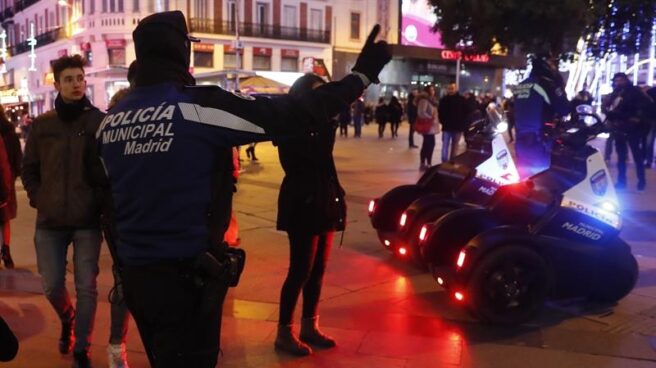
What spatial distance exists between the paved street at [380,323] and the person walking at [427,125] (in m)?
6.73

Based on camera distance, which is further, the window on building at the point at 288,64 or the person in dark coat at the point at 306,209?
the window on building at the point at 288,64

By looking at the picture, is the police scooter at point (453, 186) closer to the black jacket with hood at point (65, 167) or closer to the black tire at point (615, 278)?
the black tire at point (615, 278)

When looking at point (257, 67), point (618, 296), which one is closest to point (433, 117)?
point (618, 296)

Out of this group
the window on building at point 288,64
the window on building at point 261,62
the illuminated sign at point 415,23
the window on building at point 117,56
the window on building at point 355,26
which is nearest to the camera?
the window on building at point 117,56

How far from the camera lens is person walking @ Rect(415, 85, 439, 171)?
556 inches

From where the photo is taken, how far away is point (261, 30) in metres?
41.8

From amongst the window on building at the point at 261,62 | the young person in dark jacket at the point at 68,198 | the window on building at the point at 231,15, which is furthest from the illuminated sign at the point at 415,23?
the young person in dark jacket at the point at 68,198

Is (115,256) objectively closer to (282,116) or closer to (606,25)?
(282,116)

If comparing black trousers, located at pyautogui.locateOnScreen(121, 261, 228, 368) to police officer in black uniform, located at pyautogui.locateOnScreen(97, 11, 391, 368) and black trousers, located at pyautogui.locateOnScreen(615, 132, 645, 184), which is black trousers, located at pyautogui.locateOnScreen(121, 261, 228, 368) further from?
black trousers, located at pyautogui.locateOnScreen(615, 132, 645, 184)

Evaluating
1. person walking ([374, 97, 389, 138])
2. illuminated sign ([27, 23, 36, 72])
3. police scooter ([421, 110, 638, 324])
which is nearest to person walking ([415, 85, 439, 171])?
police scooter ([421, 110, 638, 324])

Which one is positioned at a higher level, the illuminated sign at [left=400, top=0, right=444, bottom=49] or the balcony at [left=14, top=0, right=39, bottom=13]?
the balcony at [left=14, top=0, right=39, bottom=13]

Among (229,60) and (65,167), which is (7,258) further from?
(229,60)

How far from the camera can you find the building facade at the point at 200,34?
38.0 metres

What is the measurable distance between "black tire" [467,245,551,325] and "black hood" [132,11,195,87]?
2917mm
